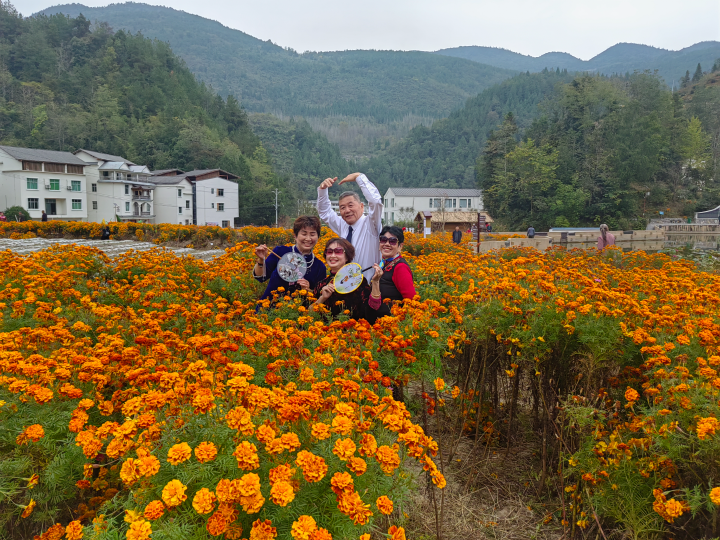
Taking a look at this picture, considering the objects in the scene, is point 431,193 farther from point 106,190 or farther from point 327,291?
point 327,291

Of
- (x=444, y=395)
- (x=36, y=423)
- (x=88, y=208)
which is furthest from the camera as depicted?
(x=88, y=208)

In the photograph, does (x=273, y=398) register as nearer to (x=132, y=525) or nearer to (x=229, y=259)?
(x=132, y=525)

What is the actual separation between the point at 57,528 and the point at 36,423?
48 centimetres

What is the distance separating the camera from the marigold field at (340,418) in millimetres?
1576

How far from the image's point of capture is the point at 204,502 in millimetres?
1424

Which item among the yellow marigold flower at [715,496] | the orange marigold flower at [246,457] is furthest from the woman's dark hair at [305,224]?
the yellow marigold flower at [715,496]

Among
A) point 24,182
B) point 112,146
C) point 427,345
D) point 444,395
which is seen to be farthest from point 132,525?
point 112,146

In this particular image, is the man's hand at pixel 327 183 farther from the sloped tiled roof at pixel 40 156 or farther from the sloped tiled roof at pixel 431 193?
the sloped tiled roof at pixel 431 193

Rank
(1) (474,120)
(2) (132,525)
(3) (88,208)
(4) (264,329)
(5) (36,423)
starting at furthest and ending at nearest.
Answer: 1. (1) (474,120)
2. (3) (88,208)
3. (4) (264,329)
4. (5) (36,423)
5. (2) (132,525)

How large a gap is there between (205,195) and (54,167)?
51.8 feet

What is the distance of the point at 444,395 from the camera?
14.3 feet

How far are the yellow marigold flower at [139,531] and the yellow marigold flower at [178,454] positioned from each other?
0.18 meters

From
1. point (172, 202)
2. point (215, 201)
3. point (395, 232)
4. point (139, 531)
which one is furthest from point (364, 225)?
point (215, 201)

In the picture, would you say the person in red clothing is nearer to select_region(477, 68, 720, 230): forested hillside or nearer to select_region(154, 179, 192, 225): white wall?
select_region(477, 68, 720, 230): forested hillside
